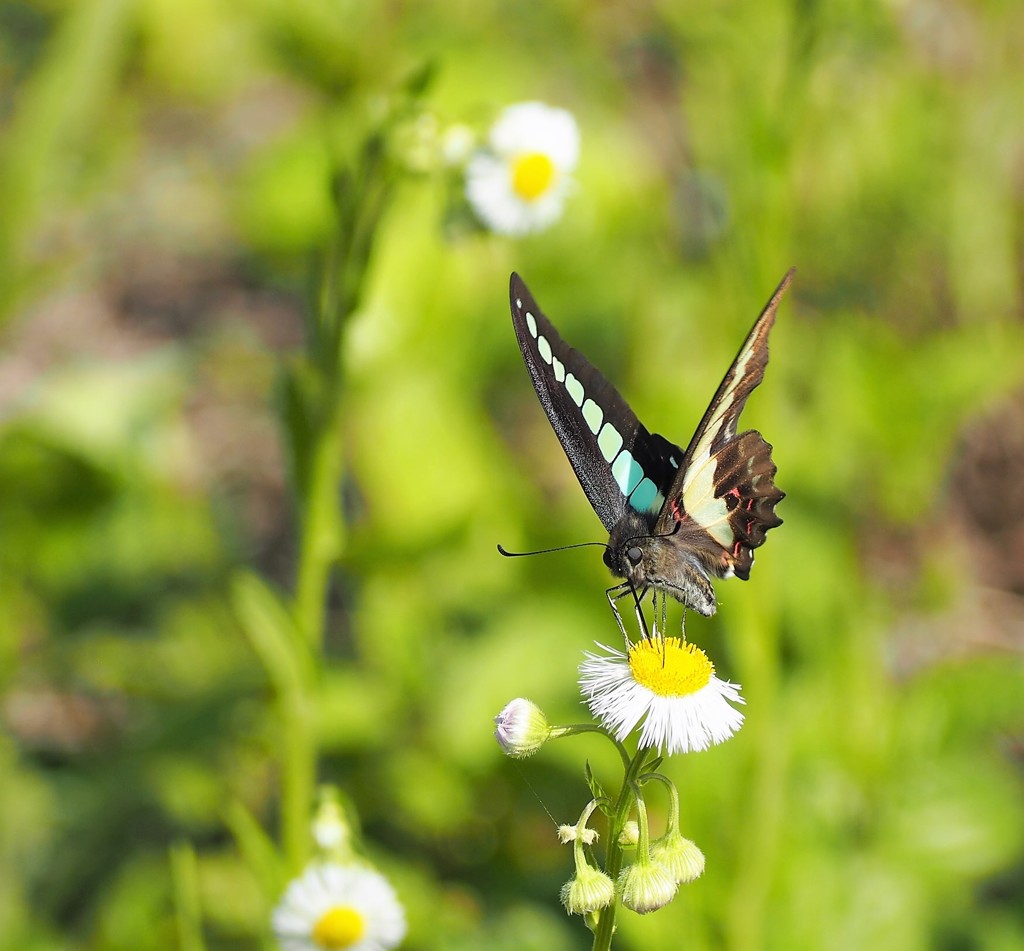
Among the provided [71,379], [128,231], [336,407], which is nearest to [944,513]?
[336,407]

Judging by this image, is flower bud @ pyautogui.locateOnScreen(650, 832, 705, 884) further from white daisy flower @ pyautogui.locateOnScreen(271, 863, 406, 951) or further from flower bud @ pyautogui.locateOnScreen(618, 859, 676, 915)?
white daisy flower @ pyautogui.locateOnScreen(271, 863, 406, 951)

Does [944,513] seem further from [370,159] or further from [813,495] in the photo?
[370,159]

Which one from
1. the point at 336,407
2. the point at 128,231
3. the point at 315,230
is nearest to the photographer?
the point at 336,407

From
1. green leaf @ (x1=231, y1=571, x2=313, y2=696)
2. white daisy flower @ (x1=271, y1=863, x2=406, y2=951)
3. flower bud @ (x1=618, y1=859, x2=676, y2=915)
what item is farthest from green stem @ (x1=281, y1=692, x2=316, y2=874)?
flower bud @ (x1=618, y1=859, x2=676, y2=915)

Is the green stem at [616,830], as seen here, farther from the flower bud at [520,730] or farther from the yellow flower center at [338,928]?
the yellow flower center at [338,928]

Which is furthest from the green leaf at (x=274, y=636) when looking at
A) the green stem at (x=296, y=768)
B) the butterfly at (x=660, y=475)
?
the butterfly at (x=660, y=475)
